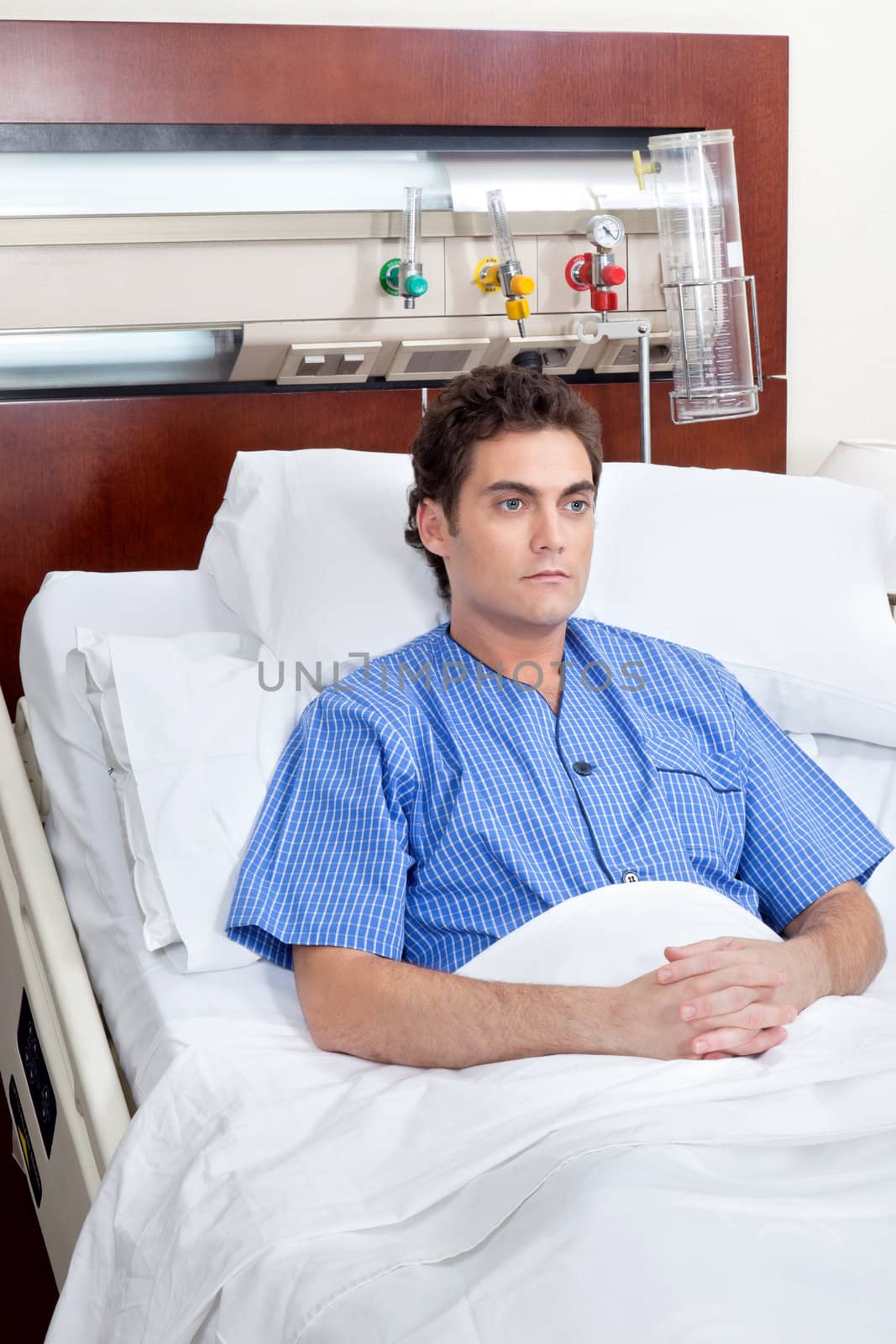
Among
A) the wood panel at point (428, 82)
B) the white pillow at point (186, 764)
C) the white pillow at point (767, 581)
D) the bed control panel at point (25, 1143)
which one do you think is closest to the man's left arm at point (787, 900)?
the white pillow at point (767, 581)

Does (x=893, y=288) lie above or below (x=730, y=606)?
above

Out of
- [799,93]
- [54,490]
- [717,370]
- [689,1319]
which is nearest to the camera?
[689,1319]

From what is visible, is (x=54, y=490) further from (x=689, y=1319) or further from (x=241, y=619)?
(x=689, y=1319)

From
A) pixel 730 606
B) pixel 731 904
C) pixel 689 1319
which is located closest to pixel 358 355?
pixel 730 606

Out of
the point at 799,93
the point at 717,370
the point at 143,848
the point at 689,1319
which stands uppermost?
the point at 799,93

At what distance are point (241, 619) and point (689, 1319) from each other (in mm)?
1206

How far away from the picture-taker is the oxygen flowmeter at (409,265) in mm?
2176

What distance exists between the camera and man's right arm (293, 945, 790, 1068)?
116cm

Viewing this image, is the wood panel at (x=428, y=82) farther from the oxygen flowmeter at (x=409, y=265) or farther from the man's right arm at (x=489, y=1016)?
the man's right arm at (x=489, y=1016)

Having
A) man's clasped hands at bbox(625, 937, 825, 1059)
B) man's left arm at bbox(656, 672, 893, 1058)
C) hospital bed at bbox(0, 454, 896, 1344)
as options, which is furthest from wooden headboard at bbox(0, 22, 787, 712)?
man's clasped hands at bbox(625, 937, 825, 1059)

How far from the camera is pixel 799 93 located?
2.53 metres

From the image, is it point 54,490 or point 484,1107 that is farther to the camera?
point 54,490

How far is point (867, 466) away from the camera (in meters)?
2.32

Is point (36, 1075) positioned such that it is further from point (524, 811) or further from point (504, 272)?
point (504, 272)
